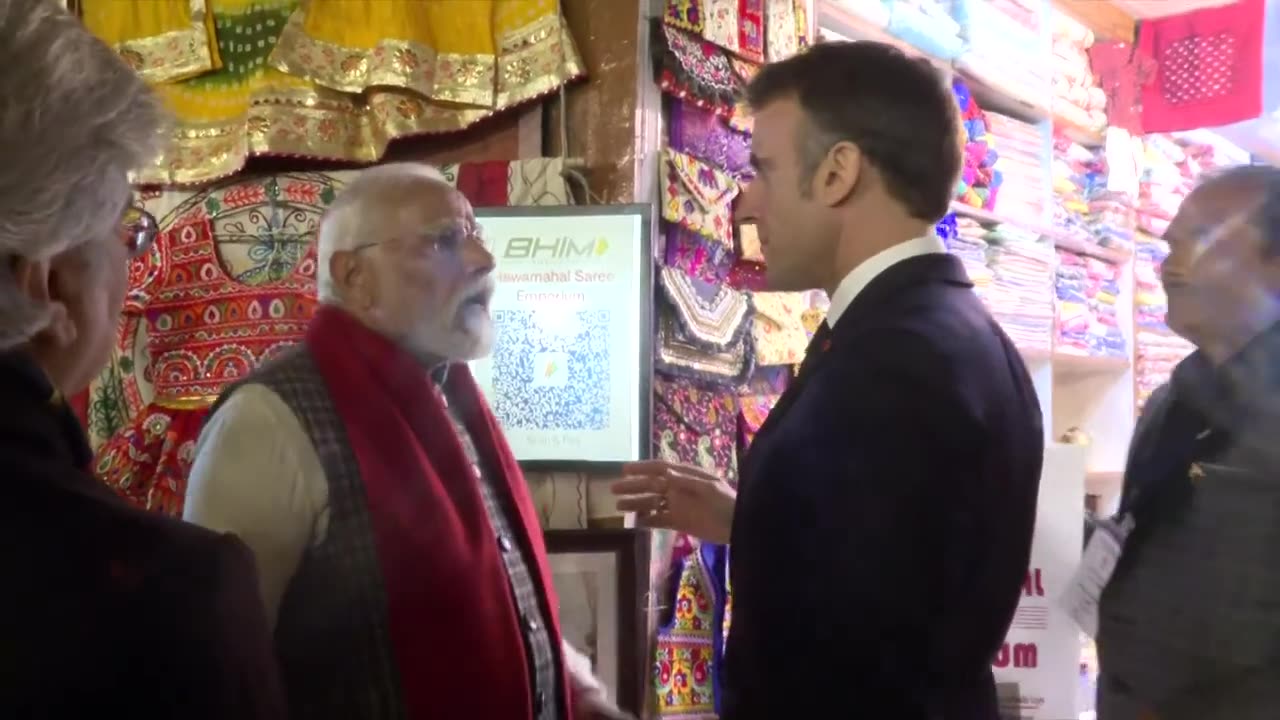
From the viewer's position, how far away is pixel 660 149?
91.4 inches

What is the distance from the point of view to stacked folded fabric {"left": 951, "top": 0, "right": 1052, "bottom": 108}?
3.21m

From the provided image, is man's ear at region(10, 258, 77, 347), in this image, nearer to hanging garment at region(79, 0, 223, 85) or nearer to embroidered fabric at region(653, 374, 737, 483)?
embroidered fabric at region(653, 374, 737, 483)

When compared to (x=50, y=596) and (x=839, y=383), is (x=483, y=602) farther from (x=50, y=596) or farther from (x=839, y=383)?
(x=50, y=596)

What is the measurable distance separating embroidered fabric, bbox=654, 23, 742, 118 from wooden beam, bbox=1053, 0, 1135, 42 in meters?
2.12

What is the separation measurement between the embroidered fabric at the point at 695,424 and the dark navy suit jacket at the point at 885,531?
105 centimetres

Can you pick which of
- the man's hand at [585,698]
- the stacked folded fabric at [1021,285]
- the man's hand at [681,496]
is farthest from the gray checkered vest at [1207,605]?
the stacked folded fabric at [1021,285]

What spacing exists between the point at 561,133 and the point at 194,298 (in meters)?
0.95

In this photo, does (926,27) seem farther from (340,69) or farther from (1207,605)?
(1207,605)

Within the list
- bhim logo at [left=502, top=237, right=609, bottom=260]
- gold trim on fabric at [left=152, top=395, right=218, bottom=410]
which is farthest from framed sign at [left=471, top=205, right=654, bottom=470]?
gold trim on fabric at [left=152, top=395, right=218, bottom=410]

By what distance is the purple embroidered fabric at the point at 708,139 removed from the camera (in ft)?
7.83

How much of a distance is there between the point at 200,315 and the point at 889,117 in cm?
176

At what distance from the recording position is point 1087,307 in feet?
12.9

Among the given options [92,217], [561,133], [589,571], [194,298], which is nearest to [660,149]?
[561,133]

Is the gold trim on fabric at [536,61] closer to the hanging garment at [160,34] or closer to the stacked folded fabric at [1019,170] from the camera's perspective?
the hanging garment at [160,34]
